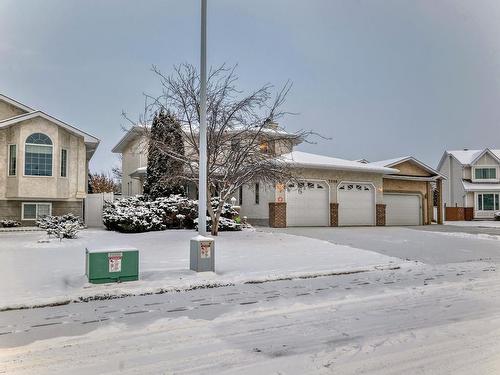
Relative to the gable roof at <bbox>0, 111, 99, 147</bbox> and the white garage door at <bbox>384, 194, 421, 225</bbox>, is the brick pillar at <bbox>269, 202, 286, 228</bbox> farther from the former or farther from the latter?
the gable roof at <bbox>0, 111, 99, 147</bbox>

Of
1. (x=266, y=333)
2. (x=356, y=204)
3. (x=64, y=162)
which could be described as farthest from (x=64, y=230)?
(x=356, y=204)

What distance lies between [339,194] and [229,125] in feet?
35.8

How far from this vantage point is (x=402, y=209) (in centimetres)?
2780

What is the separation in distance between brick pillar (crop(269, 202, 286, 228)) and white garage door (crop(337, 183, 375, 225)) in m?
3.95

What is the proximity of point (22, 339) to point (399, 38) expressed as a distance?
30.2ft

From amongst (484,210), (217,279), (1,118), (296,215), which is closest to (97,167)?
(1,118)

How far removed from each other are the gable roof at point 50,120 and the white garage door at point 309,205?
10.7 meters

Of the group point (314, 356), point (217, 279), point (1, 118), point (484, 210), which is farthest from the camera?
point (484, 210)

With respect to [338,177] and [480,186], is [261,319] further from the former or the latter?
[480,186]

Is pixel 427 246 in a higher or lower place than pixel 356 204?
lower

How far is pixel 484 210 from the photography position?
40500 mm

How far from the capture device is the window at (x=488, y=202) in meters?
40.5

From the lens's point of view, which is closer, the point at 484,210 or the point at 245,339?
the point at 245,339

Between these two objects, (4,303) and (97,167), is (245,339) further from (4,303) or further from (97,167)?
(97,167)
